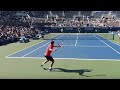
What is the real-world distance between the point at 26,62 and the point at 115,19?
59708 mm

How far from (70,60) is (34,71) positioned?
4.20m
